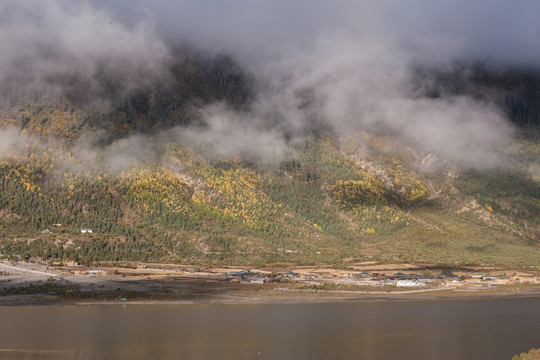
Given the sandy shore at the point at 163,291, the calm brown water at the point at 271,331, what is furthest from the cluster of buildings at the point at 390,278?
the calm brown water at the point at 271,331

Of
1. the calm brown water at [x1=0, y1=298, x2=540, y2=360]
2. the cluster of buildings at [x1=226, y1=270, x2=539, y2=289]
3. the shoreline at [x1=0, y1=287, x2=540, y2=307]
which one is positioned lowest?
the calm brown water at [x1=0, y1=298, x2=540, y2=360]

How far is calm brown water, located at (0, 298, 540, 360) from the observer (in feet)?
176

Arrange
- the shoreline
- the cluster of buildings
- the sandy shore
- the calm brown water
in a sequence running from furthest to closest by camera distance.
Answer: the cluster of buildings
the sandy shore
the shoreline
the calm brown water

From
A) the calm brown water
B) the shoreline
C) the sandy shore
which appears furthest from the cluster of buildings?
the calm brown water

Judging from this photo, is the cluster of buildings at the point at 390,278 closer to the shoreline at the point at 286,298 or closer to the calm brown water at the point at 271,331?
the shoreline at the point at 286,298

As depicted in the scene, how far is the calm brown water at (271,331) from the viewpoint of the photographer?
176 ft

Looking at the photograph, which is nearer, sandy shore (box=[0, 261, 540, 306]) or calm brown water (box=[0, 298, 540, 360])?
calm brown water (box=[0, 298, 540, 360])

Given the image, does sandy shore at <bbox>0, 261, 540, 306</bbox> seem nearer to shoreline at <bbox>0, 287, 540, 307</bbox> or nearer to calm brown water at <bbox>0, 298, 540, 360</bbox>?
shoreline at <bbox>0, 287, 540, 307</bbox>

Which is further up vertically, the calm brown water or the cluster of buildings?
the cluster of buildings

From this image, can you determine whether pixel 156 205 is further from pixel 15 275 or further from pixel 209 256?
pixel 15 275

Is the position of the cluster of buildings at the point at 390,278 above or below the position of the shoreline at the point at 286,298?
above

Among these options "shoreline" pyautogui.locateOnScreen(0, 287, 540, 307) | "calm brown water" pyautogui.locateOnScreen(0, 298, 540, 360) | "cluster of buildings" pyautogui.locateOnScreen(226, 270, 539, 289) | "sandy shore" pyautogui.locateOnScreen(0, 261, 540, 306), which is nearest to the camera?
"calm brown water" pyautogui.locateOnScreen(0, 298, 540, 360)

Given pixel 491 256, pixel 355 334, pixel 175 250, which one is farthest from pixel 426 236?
pixel 355 334

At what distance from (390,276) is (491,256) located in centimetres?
5989
